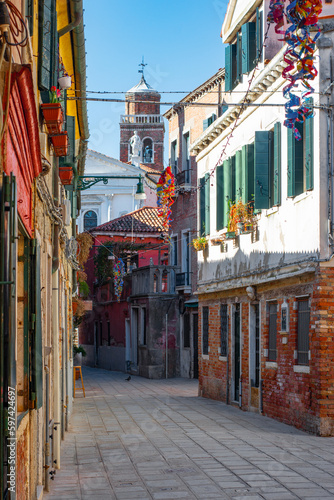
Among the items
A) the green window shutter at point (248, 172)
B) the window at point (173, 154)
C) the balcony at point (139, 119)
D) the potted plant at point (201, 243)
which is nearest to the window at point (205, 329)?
the potted plant at point (201, 243)

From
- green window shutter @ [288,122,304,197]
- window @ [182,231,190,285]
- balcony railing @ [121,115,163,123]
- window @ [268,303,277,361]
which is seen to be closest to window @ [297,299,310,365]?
window @ [268,303,277,361]

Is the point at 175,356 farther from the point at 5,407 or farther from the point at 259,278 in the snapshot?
the point at 5,407

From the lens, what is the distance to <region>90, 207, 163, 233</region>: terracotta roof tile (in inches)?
1559

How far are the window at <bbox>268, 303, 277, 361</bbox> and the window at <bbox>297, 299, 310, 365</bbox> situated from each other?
1.59 m

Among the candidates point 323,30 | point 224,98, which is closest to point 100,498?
point 323,30

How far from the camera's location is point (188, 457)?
10727mm

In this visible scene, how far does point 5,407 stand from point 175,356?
90.3ft

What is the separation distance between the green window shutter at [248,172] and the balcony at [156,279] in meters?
14.3

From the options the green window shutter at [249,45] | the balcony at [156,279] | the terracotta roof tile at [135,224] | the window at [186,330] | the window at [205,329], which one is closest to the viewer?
the green window shutter at [249,45]

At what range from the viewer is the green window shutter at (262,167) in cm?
1552

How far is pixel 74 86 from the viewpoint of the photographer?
15.2 meters

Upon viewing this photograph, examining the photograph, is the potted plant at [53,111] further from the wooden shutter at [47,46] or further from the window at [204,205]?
the window at [204,205]

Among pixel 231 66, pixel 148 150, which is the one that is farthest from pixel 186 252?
pixel 148 150

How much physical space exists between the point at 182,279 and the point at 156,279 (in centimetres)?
104
